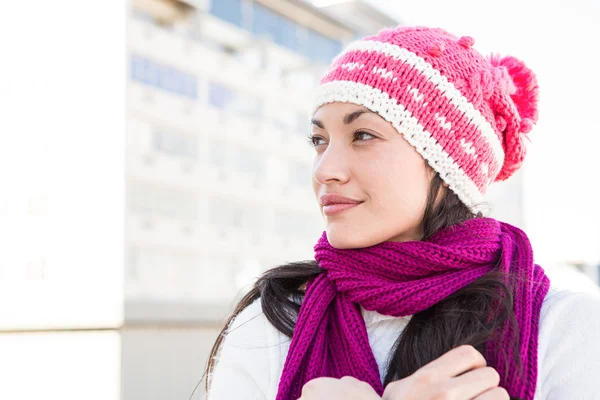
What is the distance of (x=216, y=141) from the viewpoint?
31.7 m

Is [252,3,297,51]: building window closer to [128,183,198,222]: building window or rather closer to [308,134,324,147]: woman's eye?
[128,183,198,222]: building window

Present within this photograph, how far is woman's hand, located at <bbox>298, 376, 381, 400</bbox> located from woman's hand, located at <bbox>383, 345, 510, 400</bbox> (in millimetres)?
28

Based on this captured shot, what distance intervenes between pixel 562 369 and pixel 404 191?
360mm

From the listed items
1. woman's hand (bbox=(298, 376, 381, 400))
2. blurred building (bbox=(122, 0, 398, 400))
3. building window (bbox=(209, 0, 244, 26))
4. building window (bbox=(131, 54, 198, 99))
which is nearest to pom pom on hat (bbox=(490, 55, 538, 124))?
woman's hand (bbox=(298, 376, 381, 400))

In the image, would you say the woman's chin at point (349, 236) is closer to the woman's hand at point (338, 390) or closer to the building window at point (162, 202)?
the woman's hand at point (338, 390)

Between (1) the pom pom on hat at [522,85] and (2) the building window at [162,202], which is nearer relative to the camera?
(1) the pom pom on hat at [522,85]

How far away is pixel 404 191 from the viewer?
1.10 m

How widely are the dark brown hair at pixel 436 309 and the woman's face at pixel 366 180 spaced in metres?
0.07

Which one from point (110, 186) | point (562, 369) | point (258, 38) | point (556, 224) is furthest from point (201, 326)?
point (258, 38)

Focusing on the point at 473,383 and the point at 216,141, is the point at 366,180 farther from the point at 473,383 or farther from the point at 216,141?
the point at 216,141

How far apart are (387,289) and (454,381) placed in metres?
0.23

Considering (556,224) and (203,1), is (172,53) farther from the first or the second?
(556,224)

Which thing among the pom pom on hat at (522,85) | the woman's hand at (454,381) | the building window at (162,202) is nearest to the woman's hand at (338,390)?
the woman's hand at (454,381)

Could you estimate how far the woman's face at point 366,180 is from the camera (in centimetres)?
109
